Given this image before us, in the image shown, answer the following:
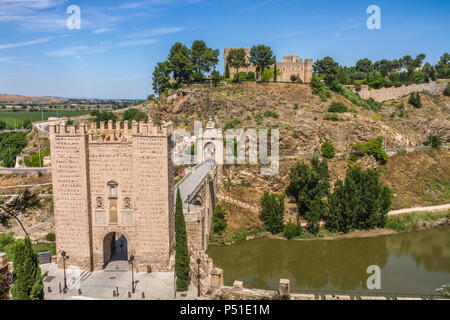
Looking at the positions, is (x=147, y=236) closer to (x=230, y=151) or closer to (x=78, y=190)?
(x=78, y=190)

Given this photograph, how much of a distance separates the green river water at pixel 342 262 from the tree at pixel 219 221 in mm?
2024

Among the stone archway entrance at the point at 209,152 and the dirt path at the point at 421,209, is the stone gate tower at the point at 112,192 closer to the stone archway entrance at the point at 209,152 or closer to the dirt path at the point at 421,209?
the stone archway entrance at the point at 209,152

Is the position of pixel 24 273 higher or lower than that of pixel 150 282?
higher

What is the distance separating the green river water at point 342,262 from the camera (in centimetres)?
2297

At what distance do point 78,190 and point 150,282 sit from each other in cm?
529

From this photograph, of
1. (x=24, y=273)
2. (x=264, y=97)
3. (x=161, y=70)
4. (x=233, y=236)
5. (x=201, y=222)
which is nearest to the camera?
(x=24, y=273)

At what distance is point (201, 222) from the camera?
2286 centimetres

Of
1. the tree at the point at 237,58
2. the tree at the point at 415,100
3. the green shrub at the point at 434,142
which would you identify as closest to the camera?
the green shrub at the point at 434,142

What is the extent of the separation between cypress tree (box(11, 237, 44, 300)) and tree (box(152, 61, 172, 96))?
44582mm

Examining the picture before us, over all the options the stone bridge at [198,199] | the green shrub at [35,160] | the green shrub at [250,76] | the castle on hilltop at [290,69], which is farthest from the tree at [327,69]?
the green shrub at [35,160]

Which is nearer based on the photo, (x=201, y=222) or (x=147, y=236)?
(x=147, y=236)

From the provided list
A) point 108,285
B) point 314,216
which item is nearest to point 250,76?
point 314,216
